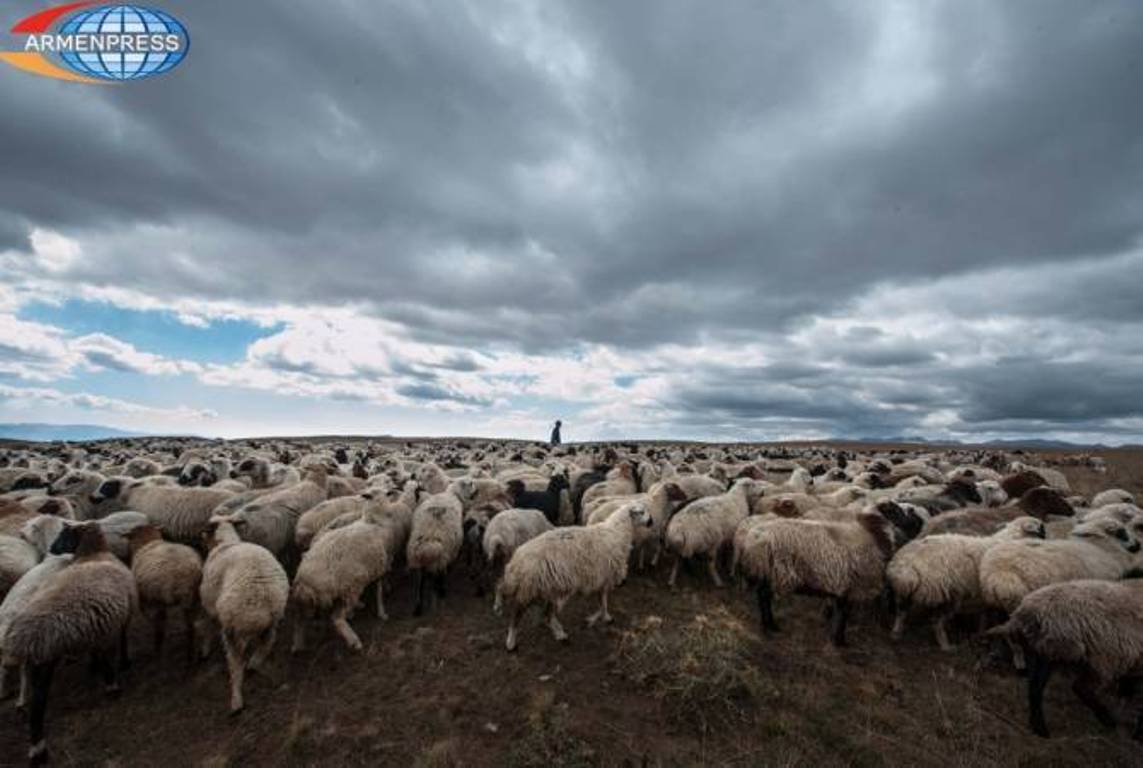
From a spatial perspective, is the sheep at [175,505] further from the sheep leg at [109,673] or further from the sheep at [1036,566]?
the sheep at [1036,566]

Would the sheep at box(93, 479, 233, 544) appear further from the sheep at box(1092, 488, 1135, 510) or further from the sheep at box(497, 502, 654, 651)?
the sheep at box(1092, 488, 1135, 510)

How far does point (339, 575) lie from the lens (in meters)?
8.38

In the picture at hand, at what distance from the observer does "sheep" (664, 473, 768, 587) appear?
416 inches

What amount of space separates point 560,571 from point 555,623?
0.80 m

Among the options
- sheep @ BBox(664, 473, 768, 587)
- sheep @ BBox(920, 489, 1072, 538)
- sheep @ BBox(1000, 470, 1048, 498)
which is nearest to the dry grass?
sheep @ BBox(664, 473, 768, 587)

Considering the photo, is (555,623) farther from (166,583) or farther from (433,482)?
(433,482)

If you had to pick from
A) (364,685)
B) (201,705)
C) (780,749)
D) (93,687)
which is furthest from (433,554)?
(780,749)

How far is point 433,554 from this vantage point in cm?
979

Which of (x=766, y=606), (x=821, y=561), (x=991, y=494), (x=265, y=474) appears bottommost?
(x=766, y=606)

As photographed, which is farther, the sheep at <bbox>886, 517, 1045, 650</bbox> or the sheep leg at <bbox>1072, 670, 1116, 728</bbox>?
the sheep at <bbox>886, 517, 1045, 650</bbox>

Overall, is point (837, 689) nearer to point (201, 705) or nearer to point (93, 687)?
point (201, 705)

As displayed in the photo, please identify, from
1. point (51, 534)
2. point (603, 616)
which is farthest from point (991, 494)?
point (51, 534)

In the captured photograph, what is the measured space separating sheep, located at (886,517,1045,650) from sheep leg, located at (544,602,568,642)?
5114 mm

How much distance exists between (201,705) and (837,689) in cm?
819
